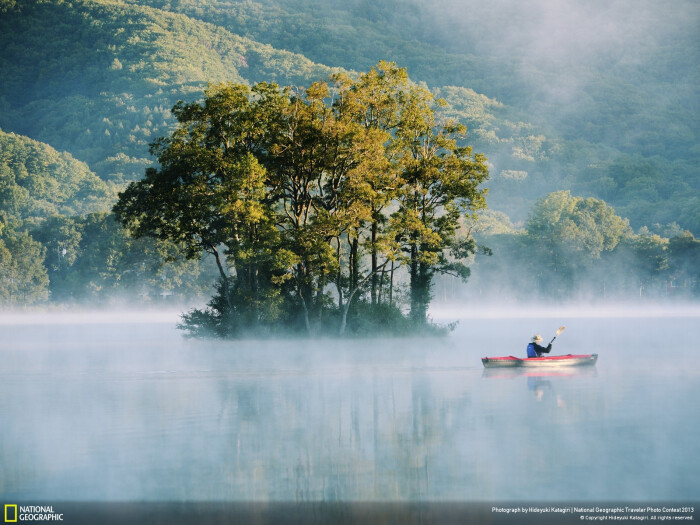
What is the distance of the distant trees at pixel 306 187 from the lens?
146 feet

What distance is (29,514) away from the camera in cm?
1223

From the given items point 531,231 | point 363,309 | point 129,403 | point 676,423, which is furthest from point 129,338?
point 531,231

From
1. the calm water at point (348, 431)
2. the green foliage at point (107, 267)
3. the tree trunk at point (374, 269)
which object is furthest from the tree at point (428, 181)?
the green foliage at point (107, 267)

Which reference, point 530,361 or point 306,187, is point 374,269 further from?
point 530,361

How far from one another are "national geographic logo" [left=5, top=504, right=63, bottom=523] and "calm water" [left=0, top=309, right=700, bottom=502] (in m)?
0.52

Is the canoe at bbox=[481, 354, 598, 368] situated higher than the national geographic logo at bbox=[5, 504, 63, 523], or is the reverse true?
the canoe at bbox=[481, 354, 598, 368]

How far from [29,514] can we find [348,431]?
24.6 feet

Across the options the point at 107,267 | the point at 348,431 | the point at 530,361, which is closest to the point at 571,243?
the point at 107,267

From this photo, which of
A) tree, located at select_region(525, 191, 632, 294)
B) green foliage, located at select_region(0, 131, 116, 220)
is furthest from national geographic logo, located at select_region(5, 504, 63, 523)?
green foliage, located at select_region(0, 131, 116, 220)

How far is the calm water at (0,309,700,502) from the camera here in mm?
13297

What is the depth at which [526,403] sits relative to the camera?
22531 mm

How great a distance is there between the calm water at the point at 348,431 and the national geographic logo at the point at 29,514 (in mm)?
515

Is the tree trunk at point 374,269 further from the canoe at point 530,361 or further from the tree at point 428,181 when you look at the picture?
the canoe at point 530,361

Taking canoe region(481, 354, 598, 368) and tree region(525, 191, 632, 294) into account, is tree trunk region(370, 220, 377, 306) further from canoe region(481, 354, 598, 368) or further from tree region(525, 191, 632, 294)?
tree region(525, 191, 632, 294)
